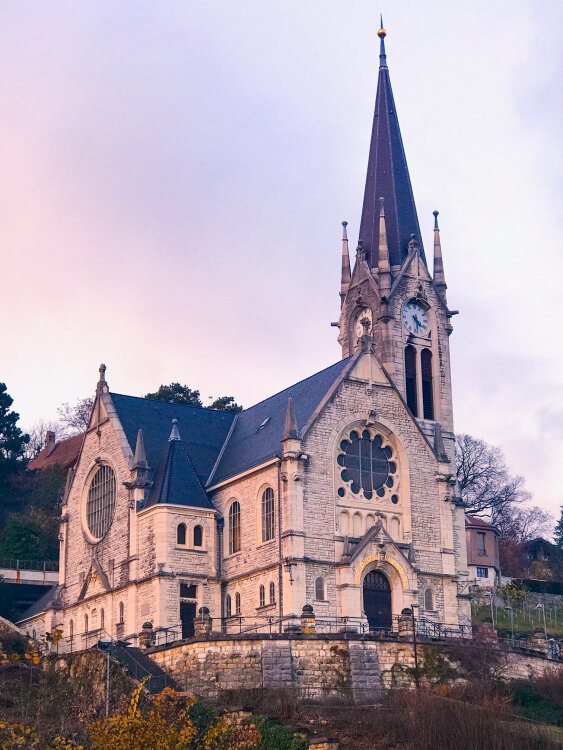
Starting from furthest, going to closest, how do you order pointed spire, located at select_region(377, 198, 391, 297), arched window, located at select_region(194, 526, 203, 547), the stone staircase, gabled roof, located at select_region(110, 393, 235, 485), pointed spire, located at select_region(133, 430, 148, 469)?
pointed spire, located at select_region(377, 198, 391, 297) → gabled roof, located at select_region(110, 393, 235, 485) → pointed spire, located at select_region(133, 430, 148, 469) → arched window, located at select_region(194, 526, 203, 547) → the stone staircase

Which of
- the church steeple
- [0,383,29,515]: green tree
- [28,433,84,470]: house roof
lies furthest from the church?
[28,433,84,470]: house roof

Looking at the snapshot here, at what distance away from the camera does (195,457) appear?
65125 millimetres

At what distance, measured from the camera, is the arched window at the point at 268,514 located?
59059 mm

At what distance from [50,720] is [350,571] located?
49.5 ft

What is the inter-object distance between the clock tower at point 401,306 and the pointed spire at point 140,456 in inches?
462

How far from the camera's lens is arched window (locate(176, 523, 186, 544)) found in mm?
60844

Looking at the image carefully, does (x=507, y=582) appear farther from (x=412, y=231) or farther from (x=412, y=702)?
(x=412, y=702)

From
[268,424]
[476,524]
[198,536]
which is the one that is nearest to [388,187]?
[268,424]

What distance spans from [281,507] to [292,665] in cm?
A: 912

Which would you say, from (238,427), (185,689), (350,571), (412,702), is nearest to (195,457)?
(238,427)

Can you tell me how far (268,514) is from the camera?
59.4 m

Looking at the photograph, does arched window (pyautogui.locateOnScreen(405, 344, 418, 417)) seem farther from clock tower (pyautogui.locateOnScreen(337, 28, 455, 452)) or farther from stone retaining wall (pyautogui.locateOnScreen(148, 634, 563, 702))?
stone retaining wall (pyautogui.locateOnScreen(148, 634, 563, 702))

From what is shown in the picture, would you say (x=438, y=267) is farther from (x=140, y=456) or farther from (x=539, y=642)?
(x=539, y=642)

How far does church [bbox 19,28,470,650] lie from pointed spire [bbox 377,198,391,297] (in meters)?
0.11
